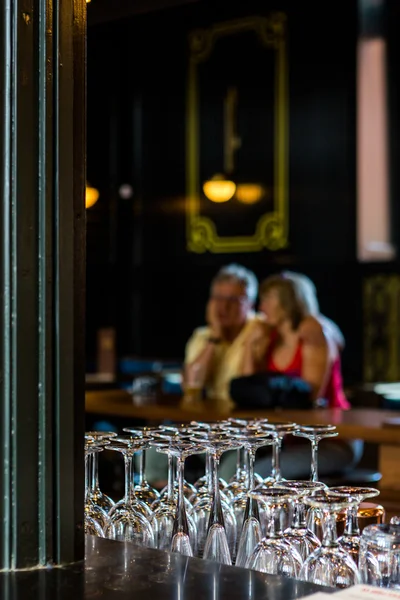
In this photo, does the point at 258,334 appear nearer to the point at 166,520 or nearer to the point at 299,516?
the point at 166,520

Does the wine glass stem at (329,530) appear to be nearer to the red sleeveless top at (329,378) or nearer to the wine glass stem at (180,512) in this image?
the wine glass stem at (180,512)

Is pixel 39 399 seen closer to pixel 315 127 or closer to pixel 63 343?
pixel 63 343

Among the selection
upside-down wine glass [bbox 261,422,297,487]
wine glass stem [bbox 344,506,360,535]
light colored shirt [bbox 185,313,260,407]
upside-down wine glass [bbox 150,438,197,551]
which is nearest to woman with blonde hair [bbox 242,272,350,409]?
light colored shirt [bbox 185,313,260,407]

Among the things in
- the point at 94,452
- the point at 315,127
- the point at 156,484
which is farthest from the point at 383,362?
the point at 94,452

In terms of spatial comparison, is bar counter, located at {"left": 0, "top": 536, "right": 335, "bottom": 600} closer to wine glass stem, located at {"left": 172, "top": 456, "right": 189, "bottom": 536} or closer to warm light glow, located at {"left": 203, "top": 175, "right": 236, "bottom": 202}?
wine glass stem, located at {"left": 172, "top": 456, "right": 189, "bottom": 536}

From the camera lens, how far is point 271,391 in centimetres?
456

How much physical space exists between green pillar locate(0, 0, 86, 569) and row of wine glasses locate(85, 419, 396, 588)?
0.34 metres

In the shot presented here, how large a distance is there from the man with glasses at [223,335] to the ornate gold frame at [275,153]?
11.6 feet

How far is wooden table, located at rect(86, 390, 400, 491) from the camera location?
13.1ft

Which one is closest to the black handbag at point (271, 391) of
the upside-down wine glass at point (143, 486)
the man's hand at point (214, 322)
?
the man's hand at point (214, 322)

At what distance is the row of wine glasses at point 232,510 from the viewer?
155 centimetres

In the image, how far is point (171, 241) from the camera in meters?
10.0

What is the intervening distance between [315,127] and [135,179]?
237cm

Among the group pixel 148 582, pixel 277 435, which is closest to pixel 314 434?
pixel 277 435
